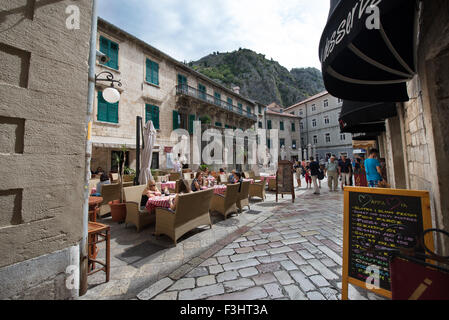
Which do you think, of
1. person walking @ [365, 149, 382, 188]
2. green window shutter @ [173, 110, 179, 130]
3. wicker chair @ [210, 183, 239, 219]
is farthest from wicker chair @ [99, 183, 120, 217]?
green window shutter @ [173, 110, 179, 130]

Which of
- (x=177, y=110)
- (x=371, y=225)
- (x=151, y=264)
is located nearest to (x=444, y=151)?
(x=371, y=225)

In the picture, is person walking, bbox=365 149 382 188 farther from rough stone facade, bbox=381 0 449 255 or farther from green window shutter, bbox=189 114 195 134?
green window shutter, bbox=189 114 195 134

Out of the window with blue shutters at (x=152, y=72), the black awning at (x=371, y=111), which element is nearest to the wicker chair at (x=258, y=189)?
the black awning at (x=371, y=111)

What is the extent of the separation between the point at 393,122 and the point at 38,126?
6331 mm

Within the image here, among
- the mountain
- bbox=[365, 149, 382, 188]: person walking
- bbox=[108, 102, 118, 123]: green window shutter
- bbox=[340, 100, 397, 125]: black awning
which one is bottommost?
bbox=[365, 149, 382, 188]: person walking

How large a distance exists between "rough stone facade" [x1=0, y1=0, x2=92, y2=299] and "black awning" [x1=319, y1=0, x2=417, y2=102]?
3008 millimetres

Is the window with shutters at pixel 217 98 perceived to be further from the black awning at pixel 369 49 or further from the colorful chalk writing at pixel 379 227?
the colorful chalk writing at pixel 379 227

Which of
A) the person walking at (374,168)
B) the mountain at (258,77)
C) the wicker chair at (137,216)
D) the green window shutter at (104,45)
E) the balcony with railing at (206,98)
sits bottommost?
the wicker chair at (137,216)

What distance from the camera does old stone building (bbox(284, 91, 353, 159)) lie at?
Answer: 29.0 meters

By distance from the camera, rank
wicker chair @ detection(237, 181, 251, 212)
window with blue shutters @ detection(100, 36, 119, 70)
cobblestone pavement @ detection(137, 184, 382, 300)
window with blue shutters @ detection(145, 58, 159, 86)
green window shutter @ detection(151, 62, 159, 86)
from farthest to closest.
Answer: green window shutter @ detection(151, 62, 159, 86) → window with blue shutters @ detection(145, 58, 159, 86) → window with blue shutters @ detection(100, 36, 119, 70) → wicker chair @ detection(237, 181, 251, 212) → cobblestone pavement @ detection(137, 184, 382, 300)

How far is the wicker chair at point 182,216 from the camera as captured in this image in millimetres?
3420

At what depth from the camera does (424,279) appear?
1.15 m

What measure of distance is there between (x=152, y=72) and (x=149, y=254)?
14038 mm
